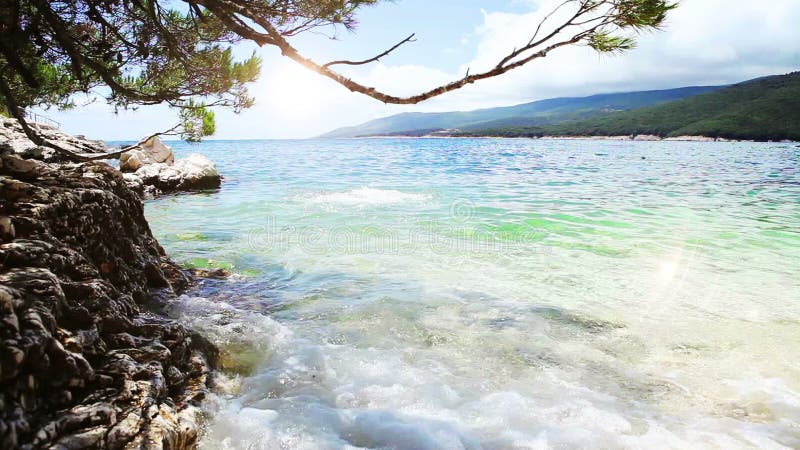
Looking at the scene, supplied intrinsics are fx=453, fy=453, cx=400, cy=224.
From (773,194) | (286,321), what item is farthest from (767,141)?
(286,321)

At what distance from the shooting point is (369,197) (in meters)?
17.3

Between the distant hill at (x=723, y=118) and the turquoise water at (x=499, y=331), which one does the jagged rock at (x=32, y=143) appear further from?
the distant hill at (x=723, y=118)

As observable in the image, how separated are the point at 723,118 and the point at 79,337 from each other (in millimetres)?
133314

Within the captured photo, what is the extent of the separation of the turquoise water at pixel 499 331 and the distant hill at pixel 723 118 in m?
103

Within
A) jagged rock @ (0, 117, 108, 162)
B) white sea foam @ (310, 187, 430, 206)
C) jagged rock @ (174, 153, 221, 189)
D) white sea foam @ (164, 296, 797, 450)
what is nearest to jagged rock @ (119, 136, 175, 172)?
jagged rock @ (174, 153, 221, 189)

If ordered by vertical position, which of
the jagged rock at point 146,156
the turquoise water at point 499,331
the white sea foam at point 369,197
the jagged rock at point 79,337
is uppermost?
the jagged rock at point 146,156

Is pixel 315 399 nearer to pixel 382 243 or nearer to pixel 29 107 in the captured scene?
pixel 382 243

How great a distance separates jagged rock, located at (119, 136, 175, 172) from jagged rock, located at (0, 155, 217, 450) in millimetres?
17868

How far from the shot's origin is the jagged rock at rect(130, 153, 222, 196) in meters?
18.7

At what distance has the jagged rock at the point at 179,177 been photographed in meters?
18.7

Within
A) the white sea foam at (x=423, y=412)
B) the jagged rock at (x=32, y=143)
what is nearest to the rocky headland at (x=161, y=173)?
the jagged rock at (x=32, y=143)

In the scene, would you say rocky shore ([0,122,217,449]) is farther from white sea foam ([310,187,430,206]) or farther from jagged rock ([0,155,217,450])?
white sea foam ([310,187,430,206])

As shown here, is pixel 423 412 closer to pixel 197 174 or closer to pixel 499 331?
pixel 499 331

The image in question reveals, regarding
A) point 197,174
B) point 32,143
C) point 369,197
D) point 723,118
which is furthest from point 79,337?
point 723,118
